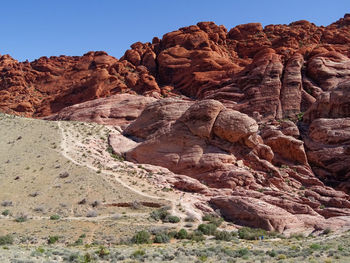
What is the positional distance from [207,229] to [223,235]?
119 centimetres

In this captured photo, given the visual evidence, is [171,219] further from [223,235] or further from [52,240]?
[52,240]

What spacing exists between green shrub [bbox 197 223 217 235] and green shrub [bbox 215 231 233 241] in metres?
0.43

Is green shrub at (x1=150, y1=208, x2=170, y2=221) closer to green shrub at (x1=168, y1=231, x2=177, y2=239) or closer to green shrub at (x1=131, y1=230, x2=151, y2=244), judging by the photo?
green shrub at (x1=168, y1=231, x2=177, y2=239)

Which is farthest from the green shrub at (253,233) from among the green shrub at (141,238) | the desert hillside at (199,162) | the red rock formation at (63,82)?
the red rock formation at (63,82)

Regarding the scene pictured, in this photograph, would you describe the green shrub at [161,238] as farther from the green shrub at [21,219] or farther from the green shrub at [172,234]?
the green shrub at [21,219]

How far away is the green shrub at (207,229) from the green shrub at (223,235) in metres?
0.43

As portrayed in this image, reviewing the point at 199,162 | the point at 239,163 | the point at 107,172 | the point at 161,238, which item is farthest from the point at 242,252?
the point at 107,172

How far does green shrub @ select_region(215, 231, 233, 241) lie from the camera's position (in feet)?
69.2

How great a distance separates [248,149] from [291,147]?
4.77 meters

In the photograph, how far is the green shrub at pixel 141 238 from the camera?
66.3 ft

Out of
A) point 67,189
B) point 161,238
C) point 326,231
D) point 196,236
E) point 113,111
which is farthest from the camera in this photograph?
point 113,111

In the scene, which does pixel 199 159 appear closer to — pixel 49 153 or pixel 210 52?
pixel 49 153

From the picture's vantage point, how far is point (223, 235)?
2136 centimetres

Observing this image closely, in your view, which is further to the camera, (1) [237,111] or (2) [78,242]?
(1) [237,111]
